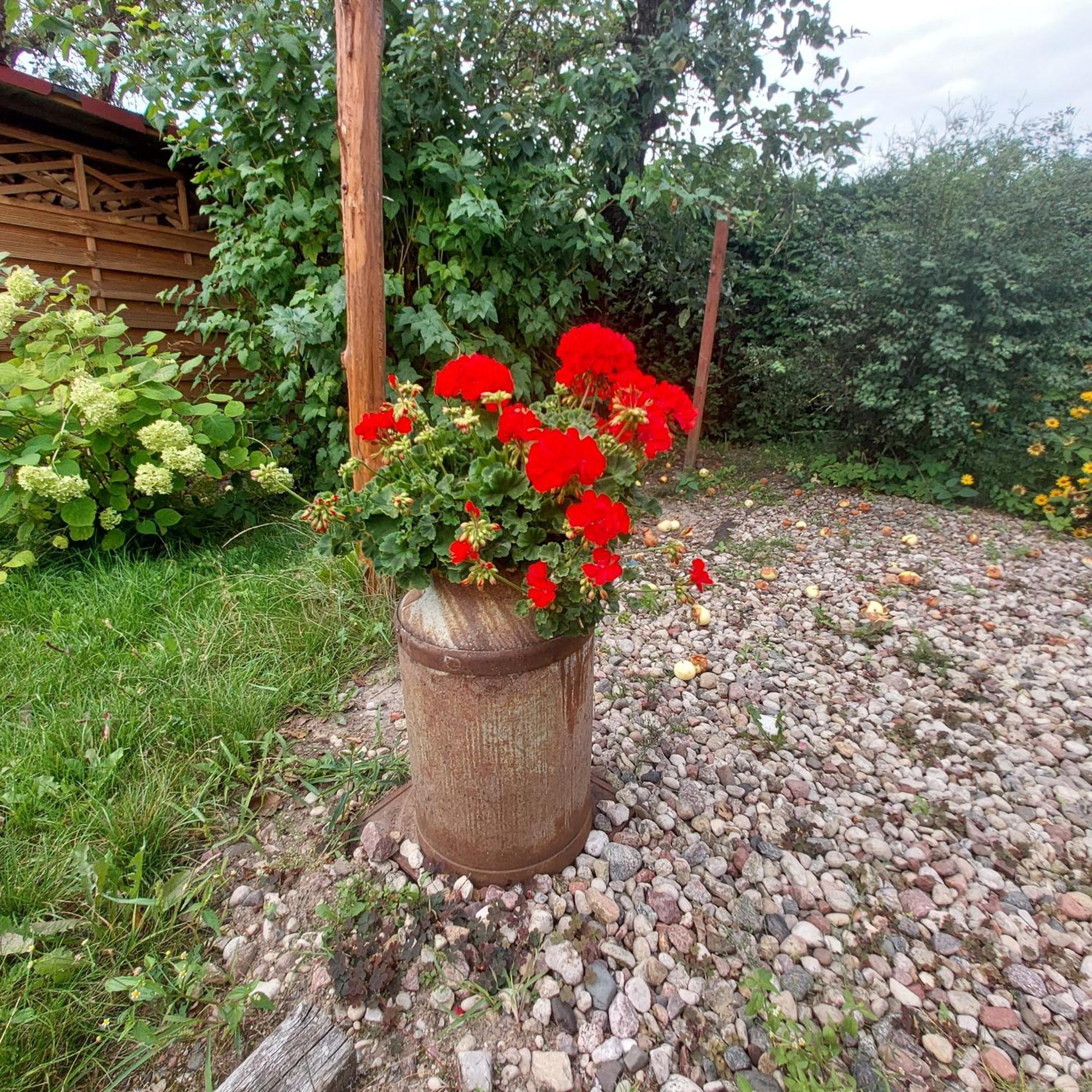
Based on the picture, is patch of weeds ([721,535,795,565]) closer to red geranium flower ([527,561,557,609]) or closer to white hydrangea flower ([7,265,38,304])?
red geranium flower ([527,561,557,609])

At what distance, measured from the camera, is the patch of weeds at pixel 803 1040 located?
1104 millimetres

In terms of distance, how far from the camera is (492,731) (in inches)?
52.4

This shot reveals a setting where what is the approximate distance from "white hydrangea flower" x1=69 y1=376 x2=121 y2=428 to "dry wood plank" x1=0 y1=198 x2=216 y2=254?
2.01 meters

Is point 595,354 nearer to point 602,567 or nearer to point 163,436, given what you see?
point 602,567

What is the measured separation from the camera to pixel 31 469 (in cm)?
243

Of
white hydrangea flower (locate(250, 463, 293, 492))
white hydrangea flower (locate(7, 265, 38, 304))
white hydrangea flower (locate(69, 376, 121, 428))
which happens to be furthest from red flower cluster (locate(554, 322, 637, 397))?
white hydrangea flower (locate(7, 265, 38, 304))

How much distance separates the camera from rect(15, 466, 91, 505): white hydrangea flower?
8.00ft

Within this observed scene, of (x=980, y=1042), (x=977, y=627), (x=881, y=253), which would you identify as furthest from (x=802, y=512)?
(x=980, y=1042)

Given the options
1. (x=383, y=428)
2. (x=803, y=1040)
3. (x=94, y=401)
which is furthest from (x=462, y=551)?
(x=94, y=401)

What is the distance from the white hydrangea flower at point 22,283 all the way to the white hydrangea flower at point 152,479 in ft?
2.68

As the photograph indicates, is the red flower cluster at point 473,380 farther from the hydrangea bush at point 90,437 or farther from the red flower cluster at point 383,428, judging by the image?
the hydrangea bush at point 90,437

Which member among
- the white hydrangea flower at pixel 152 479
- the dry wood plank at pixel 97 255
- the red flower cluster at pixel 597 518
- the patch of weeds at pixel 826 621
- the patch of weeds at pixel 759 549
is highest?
the dry wood plank at pixel 97 255

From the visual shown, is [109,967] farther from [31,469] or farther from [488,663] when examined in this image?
[31,469]

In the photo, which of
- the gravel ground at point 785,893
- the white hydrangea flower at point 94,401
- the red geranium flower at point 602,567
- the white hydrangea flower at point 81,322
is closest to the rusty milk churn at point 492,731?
the gravel ground at point 785,893
